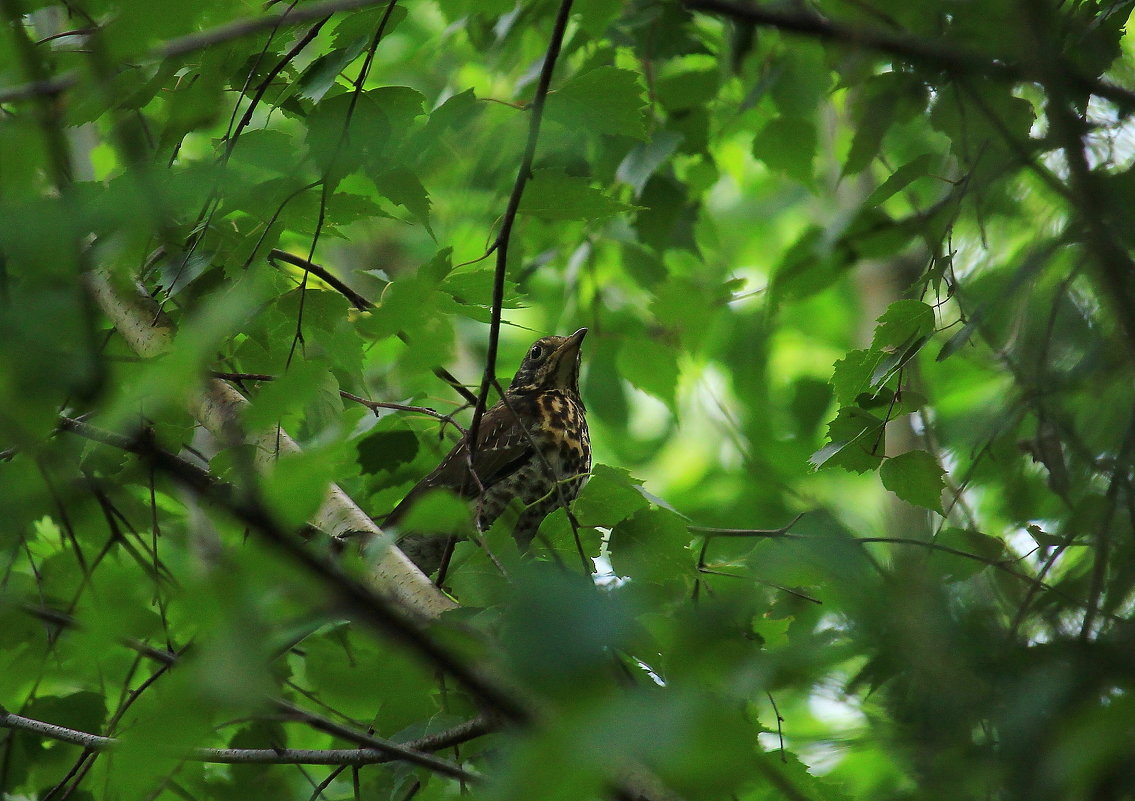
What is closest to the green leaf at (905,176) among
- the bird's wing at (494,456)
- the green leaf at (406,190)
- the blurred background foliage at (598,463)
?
the blurred background foliage at (598,463)

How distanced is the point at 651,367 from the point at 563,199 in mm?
1354

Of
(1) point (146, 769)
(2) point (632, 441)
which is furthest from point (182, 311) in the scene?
(2) point (632, 441)

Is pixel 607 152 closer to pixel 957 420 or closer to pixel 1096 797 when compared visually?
pixel 957 420

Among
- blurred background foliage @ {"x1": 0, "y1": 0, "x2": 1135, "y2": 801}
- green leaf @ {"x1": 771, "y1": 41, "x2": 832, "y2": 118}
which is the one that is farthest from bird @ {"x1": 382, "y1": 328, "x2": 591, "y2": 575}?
green leaf @ {"x1": 771, "y1": 41, "x2": 832, "y2": 118}

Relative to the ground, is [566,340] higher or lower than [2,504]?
higher

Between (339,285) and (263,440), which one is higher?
(339,285)

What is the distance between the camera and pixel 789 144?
9.25 feet

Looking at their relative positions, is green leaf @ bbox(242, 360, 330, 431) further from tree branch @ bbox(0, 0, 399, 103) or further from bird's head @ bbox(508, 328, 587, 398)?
bird's head @ bbox(508, 328, 587, 398)

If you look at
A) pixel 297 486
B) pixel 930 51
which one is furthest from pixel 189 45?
pixel 930 51

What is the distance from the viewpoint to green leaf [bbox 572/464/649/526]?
168cm

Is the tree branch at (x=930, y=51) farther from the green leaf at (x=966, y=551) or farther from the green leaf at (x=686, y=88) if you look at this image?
the green leaf at (x=686, y=88)

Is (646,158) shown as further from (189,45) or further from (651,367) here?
(189,45)

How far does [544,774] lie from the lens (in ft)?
2.17

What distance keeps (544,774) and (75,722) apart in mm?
1792
